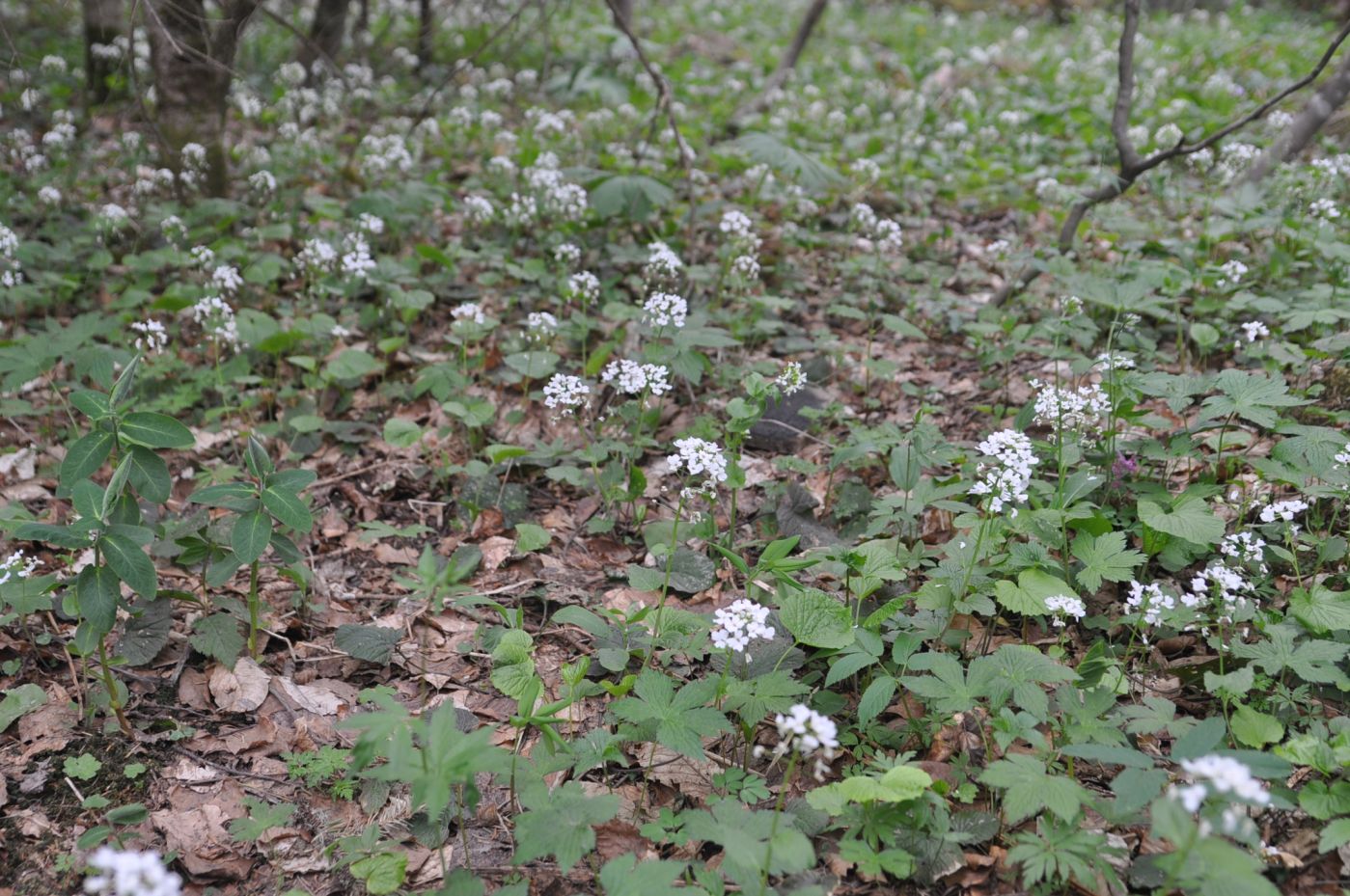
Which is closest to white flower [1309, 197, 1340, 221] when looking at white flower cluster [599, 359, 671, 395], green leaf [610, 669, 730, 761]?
white flower cluster [599, 359, 671, 395]

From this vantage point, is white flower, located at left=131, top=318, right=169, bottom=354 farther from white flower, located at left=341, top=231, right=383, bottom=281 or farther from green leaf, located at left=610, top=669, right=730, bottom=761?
green leaf, located at left=610, top=669, right=730, bottom=761

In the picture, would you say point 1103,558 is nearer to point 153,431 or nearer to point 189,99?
point 153,431

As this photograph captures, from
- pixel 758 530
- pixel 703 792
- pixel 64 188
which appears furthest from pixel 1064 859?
pixel 64 188

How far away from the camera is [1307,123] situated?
5316 millimetres

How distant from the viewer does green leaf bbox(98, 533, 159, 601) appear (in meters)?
2.38

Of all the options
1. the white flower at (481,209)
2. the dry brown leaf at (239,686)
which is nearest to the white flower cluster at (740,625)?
the dry brown leaf at (239,686)

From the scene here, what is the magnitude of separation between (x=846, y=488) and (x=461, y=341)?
201cm

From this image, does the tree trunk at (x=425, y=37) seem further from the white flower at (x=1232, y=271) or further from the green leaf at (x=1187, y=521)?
the green leaf at (x=1187, y=521)

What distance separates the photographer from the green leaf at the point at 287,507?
2.54 metres

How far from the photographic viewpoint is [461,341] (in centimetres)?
428

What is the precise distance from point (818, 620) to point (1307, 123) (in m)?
5.07

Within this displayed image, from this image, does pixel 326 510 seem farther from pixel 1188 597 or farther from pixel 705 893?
pixel 1188 597

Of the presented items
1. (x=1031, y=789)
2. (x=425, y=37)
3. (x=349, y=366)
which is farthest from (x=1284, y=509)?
(x=425, y=37)

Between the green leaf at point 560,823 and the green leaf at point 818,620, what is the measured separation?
724mm
